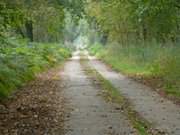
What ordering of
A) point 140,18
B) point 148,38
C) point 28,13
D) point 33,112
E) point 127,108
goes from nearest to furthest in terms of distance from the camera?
point 33,112 → point 127,108 → point 28,13 → point 140,18 → point 148,38

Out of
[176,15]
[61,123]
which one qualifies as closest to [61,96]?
[61,123]

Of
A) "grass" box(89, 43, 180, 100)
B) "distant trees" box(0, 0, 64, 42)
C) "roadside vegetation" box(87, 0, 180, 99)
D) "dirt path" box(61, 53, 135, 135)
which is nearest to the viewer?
"dirt path" box(61, 53, 135, 135)

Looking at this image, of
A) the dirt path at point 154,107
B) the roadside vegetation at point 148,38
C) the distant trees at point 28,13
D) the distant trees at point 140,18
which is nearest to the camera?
the dirt path at point 154,107

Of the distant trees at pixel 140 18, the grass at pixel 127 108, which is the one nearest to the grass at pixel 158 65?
the distant trees at pixel 140 18

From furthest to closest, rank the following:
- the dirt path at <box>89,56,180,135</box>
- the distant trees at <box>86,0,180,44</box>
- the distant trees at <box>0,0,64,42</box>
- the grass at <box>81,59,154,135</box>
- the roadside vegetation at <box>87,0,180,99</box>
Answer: the distant trees at <box>86,0,180,44</box> → the roadside vegetation at <box>87,0,180,99</box> → the distant trees at <box>0,0,64,42</box> → the dirt path at <box>89,56,180,135</box> → the grass at <box>81,59,154,135</box>

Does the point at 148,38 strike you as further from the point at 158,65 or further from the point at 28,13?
the point at 28,13

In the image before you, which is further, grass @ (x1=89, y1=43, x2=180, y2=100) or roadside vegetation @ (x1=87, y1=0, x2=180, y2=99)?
roadside vegetation @ (x1=87, y1=0, x2=180, y2=99)

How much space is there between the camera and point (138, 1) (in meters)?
23.2

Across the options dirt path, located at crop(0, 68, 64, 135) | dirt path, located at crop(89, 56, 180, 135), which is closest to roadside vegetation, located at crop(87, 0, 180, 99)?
dirt path, located at crop(89, 56, 180, 135)

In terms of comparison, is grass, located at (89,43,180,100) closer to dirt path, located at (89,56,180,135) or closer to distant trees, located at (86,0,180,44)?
dirt path, located at (89,56,180,135)

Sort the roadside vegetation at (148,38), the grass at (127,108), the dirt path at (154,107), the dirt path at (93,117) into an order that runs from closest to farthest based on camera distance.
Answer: the dirt path at (93,117), the grass at (127,108), the dirt path at (154,107), the roadside vegetation at (148,38)

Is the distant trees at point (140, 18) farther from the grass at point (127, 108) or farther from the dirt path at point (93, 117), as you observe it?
the dirt path at point (93, 117)

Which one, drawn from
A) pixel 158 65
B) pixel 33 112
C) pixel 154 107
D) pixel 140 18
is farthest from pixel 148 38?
pixel 33 112

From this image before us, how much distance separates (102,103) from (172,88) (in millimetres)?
4226
